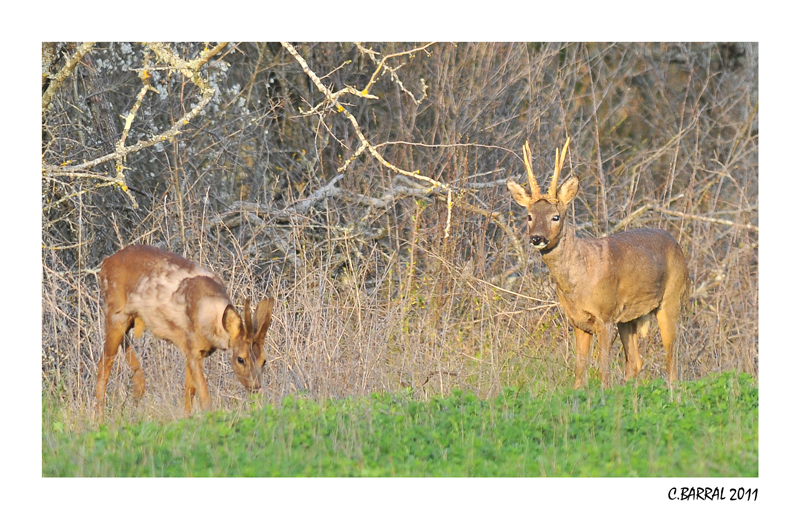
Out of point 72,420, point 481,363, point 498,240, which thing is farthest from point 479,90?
point 72,420

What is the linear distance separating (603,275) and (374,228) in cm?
343

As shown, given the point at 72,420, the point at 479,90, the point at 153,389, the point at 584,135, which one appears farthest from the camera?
the point at 584,135

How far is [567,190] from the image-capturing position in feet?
25.6

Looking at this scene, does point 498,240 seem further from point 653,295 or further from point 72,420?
point 72,420

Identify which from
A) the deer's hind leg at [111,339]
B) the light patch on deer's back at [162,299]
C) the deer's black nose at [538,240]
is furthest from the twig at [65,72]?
the deer's black nose at [538,240]

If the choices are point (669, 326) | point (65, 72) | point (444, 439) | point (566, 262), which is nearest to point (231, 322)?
point (444, 439)

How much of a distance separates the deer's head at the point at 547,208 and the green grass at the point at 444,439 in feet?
4.35

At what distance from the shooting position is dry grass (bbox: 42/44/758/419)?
8.25 metres

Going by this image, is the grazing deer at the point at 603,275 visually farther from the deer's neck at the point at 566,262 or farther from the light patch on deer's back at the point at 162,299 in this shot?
the light patch on deer's back at the point at 162,299

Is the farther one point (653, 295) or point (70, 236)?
point (70, 236)

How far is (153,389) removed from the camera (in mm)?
7754

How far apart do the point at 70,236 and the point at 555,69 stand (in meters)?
6.63

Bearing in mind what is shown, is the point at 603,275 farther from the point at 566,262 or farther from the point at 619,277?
the point at 566,262

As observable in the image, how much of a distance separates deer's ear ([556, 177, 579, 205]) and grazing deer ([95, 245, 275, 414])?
2.68 metres
